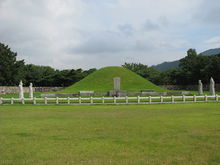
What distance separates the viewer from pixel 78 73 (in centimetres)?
7325

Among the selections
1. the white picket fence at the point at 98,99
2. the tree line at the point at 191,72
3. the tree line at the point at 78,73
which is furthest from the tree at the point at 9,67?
the tree line at the point at 191,72

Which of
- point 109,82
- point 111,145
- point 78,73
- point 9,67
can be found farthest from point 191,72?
point 111,145

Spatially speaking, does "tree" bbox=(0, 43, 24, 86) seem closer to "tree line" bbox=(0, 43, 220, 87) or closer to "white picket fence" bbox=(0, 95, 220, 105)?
"tree line" bbox=(0, 43, 220, 87)

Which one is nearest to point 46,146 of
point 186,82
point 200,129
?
point 200,129

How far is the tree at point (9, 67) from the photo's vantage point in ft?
193

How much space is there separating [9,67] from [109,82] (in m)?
26.3

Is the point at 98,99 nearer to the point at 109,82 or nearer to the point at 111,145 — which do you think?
the point at 111,145

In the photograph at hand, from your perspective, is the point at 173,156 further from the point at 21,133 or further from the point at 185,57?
the point at 185,57

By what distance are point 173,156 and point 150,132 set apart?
3.03 metres

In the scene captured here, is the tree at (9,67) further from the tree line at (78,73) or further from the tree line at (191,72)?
the tree line at (191,72)

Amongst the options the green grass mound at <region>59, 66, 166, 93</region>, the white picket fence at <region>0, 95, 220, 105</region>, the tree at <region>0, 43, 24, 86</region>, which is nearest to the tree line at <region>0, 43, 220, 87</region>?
the tree at <region>0, 43, 24, 86</region>

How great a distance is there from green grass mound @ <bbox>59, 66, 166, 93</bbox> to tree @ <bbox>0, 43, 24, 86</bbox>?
61.1 ft

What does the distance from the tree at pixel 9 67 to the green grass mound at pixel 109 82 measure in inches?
733

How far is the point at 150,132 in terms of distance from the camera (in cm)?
933
